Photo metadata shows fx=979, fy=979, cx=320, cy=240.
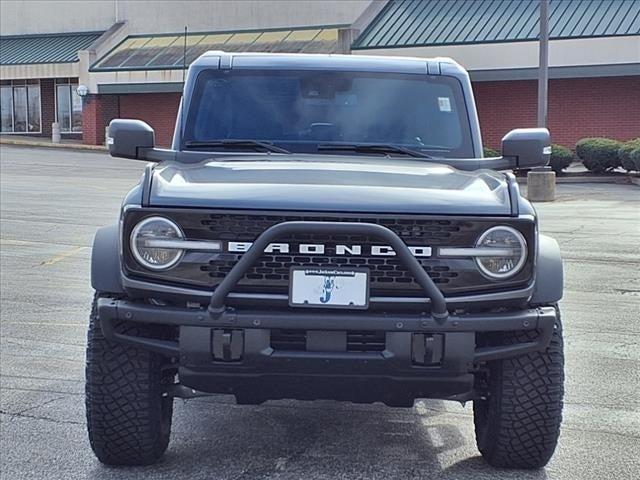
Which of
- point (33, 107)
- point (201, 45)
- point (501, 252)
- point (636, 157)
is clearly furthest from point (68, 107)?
point (501, 252)

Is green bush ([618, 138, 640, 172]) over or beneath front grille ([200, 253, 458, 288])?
beneath

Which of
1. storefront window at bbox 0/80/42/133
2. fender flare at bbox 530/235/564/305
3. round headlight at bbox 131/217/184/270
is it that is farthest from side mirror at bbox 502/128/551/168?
storefront window at bbox 0/80/42/133

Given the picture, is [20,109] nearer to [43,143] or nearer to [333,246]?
[43,143]

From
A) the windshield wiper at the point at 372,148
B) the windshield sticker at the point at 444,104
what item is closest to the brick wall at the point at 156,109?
the windshield sticker at the point at 444,104

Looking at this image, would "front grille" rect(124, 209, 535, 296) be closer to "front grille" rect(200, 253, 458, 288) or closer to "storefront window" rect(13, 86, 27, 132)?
"front grille" rect(200, 253, 458, 288)

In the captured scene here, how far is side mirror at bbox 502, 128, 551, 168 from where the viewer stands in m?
5.21

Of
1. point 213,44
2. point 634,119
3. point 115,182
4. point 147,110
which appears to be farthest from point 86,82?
point 634,119

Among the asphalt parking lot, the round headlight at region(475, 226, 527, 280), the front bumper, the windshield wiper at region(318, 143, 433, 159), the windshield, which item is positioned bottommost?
the asphalt parking lot

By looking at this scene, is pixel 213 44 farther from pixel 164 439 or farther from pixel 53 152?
pixel 164 439

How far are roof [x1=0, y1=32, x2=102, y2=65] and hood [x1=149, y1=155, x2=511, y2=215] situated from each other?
38854mm

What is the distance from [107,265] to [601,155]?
22.9m


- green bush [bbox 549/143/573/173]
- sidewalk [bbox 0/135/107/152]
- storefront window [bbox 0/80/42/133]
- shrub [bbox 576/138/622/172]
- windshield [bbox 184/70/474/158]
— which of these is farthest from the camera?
storefront window [bbox 0/80/42/133]

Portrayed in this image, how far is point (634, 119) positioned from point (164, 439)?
95.8 ft

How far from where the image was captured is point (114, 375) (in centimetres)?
433
